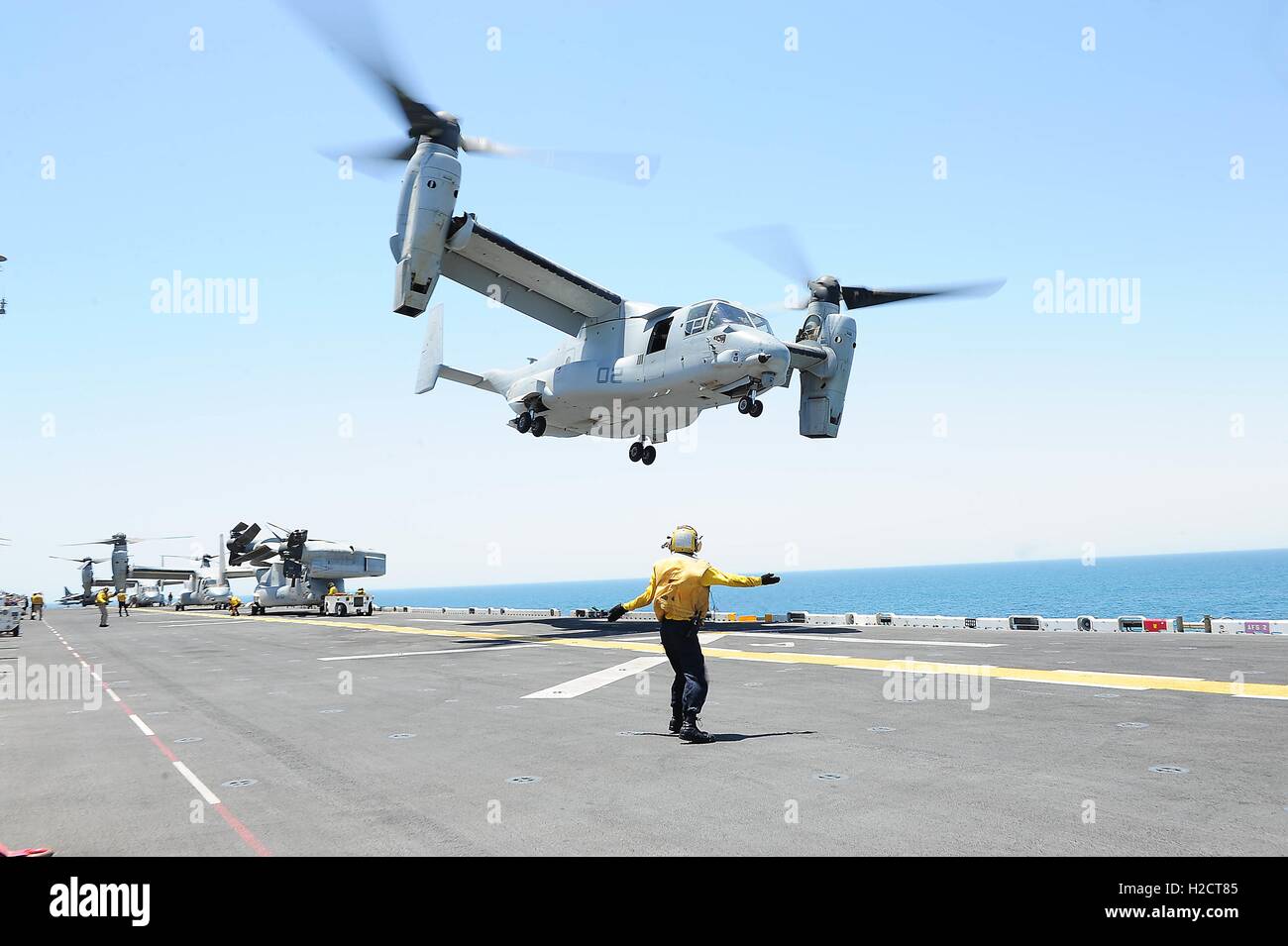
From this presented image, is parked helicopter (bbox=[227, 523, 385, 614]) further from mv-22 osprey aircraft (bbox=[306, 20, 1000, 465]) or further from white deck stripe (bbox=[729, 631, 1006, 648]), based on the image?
white deck stripe (bbox=[729, 631, 1006, 648])

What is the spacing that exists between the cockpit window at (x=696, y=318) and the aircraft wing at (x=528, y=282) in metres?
4.29

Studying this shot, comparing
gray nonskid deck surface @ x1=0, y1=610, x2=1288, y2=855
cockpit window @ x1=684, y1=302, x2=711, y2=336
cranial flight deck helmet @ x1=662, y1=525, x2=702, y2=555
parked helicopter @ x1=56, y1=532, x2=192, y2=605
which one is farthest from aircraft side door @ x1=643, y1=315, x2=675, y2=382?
parked helicopter @ x1=56, y1=532, x2=192, y2=605

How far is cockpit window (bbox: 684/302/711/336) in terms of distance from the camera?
1066 inches

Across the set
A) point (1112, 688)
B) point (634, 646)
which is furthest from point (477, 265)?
point (1112, 688)

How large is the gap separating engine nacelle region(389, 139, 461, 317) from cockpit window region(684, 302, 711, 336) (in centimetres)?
829

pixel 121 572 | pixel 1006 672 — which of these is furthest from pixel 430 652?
pixel 121 572

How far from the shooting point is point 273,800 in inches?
274

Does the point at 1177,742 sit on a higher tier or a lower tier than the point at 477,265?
lower

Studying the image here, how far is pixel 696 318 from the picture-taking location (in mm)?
27312

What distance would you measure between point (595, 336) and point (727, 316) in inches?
253

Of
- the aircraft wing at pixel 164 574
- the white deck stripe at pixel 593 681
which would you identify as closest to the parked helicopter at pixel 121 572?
the aircraft wing at pixel 164 574

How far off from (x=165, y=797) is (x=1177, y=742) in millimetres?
9451

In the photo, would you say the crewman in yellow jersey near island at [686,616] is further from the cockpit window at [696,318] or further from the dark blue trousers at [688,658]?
the cockpit window at [696,318]
